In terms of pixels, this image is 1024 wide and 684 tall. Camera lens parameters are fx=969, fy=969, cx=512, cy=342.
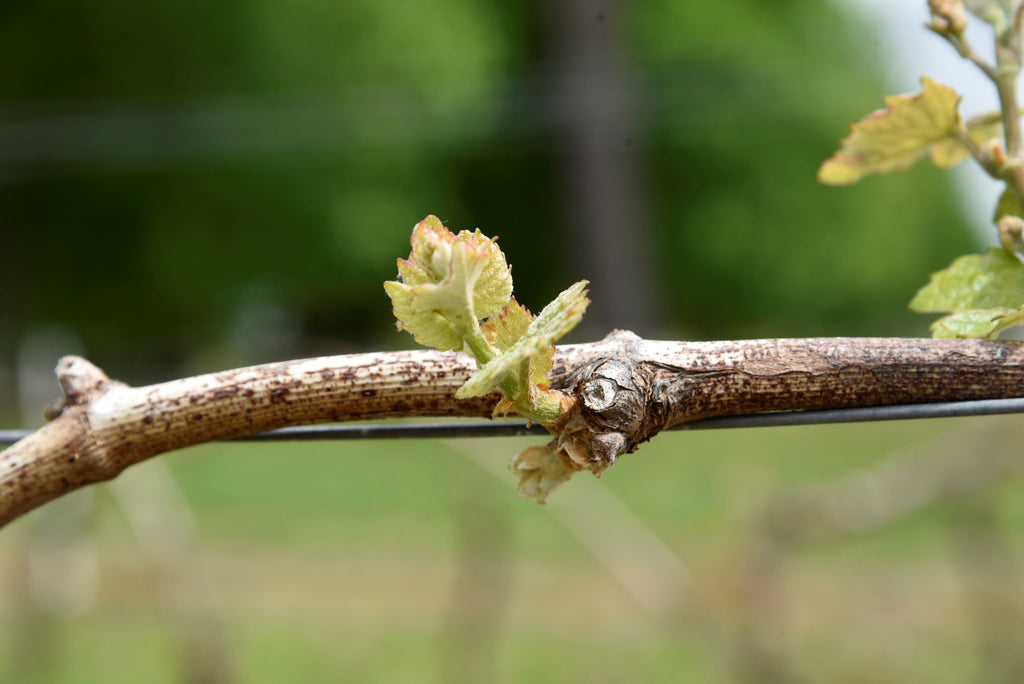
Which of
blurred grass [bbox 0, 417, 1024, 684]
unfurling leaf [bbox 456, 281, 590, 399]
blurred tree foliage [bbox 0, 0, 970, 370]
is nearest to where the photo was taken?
unfurling leaf [bbox 456, 281, 590, 399]

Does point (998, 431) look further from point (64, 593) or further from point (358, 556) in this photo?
point (64, 593)

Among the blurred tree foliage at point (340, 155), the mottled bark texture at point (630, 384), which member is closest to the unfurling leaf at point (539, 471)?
the mottled bark texture at point (630, 384)

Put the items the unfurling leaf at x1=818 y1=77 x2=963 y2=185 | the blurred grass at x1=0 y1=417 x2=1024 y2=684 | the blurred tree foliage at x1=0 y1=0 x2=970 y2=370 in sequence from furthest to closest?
the blurred tree foliage at x1=0 y1=0 x2=970 y2=370, the blurred grass at x1=0 y1=417 x2=1024 y2=684, the unfurling leaf at x1=818 y1=77 x2=963 y2=185

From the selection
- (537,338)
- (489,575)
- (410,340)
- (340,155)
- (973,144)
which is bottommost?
(537,338)

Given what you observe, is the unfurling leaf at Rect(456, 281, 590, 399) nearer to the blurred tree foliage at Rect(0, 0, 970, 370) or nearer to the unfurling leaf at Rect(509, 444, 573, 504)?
the unfurling leaf at Rect(509, 444, 573, 504)

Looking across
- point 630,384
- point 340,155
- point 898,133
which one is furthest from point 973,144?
point 340,155

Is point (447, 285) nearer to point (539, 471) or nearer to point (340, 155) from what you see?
point (539, 471)

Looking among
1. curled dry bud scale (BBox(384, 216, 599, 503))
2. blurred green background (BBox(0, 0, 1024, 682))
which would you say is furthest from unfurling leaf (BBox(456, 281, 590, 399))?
blurred green background (BBox(0, 0, 1024, 682))
